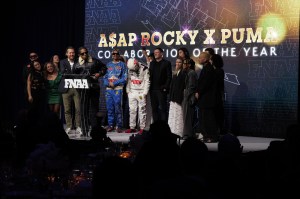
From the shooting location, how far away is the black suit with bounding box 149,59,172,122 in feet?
32.4

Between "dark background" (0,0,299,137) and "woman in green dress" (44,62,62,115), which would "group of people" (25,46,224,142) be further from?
"dark background" (0,0,299,137)

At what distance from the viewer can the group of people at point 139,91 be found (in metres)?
8.84

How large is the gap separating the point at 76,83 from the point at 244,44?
3170 mm

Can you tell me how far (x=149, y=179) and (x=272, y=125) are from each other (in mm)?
7103

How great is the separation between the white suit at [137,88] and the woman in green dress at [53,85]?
1.42m

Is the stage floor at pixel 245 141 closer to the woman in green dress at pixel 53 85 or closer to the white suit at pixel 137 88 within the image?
the white suit at pixel 137 88

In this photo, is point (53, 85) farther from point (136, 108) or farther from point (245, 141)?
point (245, 141)

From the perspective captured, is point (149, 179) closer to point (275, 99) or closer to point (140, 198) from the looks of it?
point (140, 198)

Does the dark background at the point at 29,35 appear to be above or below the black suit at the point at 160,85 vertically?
above

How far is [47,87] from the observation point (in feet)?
31.4

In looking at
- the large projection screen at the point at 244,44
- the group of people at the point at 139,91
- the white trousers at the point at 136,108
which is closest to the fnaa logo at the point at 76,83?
the group of people at the point at 139,91

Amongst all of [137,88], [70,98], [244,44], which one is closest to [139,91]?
[137,88]

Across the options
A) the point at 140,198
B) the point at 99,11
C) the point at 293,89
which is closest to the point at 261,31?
the point at 293,89

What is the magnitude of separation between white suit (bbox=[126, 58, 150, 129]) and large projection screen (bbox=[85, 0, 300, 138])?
0.97 metres
